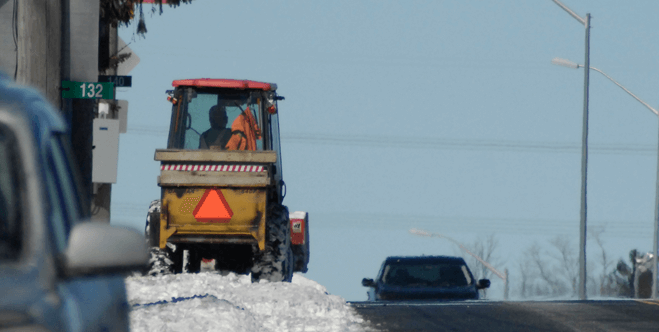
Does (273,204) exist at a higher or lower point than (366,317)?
higher

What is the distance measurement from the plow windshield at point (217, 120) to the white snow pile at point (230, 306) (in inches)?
72.7

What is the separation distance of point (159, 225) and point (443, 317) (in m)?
4.56

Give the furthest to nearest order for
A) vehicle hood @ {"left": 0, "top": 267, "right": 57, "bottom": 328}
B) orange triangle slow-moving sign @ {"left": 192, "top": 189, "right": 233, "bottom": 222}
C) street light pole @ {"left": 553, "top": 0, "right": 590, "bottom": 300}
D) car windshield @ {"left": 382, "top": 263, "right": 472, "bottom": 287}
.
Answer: street light pole @ {"left": 553, "top": 0, "right": 590, "bottom": 300} → car windshield @ {"left": 382, "top": 263, "right": 472, "bottom": 287} → orange triangle slow-moving sign @ {"left": 192, "top": 189, "right": 233, "bottom": 222} → vehicle hood @ {"left": 0, "top": 267, "right": 57, "bottom": 328}

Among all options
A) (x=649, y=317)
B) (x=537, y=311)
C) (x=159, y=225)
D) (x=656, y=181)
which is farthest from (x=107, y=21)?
(x=656, y=181)

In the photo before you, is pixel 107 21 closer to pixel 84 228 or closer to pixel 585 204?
pixel 84 228

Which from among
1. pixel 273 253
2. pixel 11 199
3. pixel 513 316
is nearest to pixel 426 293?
pixel 273 253

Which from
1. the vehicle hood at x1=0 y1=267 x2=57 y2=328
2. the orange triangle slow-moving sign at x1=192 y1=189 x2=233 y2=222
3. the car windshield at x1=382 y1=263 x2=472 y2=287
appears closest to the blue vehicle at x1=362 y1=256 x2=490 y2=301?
the car windshield at x1=382 y1=263 x2=472 y2=287

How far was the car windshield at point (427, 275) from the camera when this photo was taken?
1739 centimetres

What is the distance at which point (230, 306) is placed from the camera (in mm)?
10430

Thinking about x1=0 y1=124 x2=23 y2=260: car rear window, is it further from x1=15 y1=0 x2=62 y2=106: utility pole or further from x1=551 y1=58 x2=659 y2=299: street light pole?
x1=551 y1=58 x2=659 y2=299: street light pole

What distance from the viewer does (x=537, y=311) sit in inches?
521

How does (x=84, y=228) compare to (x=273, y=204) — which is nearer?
(x=84, y=228)

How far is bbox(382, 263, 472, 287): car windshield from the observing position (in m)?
17.4

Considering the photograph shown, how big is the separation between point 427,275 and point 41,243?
15089mm
